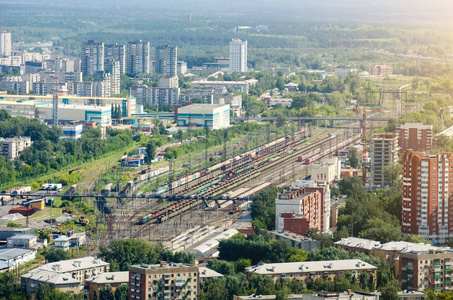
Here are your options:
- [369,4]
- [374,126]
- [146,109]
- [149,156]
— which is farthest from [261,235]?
[369,4]

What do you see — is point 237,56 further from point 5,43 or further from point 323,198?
point 323,198

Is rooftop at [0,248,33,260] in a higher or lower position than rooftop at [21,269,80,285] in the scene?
lower

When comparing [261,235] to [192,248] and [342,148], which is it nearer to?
[192,248]

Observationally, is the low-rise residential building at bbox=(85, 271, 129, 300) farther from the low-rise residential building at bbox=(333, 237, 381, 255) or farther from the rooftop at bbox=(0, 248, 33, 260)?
the low-rise residential building at bbox=(333, 237, 381, 255)

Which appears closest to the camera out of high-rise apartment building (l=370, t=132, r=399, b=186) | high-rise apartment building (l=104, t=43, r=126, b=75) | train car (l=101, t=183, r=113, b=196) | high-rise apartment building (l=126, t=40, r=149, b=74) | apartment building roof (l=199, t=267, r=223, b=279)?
apartment building roof (l=199, t=267, r=223, b=279)

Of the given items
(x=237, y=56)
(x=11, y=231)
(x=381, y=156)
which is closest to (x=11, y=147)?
(x=381, y=156)

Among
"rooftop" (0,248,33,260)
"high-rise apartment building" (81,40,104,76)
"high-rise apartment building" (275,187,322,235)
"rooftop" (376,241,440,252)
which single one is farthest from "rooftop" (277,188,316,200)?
"high-rise apartment building" (81,40,104,76)

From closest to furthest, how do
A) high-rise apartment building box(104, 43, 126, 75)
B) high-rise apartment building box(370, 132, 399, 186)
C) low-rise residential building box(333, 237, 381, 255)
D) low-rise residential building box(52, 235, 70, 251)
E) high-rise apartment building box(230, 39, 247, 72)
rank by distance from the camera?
low-rise residential building box(333, 237, 381, 255)
low-rise residential building box(52, 235, 70, 251)
high-rise apartment building box(370, 132, 399, 186)
high-rise apartment building box(104, 43, 126, 75)
high-rise apartment building box(230, 39, 247, 72)

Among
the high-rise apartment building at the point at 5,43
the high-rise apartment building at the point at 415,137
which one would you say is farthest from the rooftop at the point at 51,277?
the high-rise apartment building at the point at 5,43
